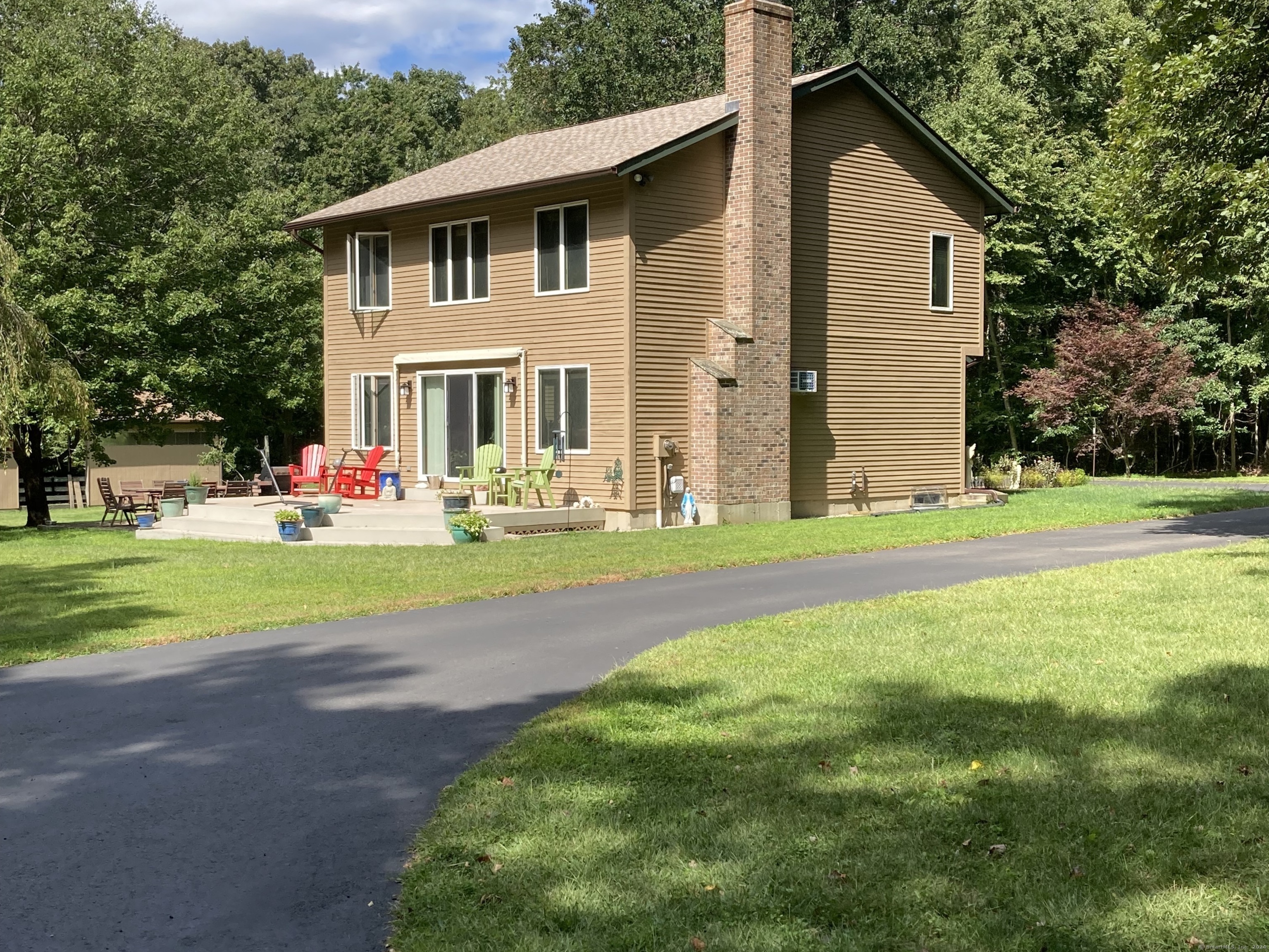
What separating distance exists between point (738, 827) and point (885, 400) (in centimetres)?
2079

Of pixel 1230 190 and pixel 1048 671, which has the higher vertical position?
pixel 1230 190

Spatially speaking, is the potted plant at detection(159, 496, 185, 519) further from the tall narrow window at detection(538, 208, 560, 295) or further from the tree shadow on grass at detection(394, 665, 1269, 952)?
the tree shadow on grass at detection(394, 665, 1269, 952)

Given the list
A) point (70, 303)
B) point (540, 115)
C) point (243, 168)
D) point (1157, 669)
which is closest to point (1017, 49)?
point (540, 115)

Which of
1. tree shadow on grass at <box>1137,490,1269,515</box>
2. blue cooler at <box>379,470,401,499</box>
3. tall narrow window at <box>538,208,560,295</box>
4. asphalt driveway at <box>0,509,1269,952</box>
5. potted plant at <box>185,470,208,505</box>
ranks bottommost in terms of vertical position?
asphalt driveway at <box>0,509,1269,952</box>

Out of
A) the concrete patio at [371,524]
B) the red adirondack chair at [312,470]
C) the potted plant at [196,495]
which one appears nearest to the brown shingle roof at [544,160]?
the red adirondack chair at [312,470]

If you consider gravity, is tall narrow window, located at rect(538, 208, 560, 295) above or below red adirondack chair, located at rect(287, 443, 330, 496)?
above

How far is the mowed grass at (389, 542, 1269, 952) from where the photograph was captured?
14.1 feet

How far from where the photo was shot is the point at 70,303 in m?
24.4

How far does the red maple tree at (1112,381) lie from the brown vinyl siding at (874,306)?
986cm

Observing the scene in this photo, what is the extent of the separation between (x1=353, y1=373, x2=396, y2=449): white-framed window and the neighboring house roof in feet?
11.2

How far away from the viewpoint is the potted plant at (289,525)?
64.8 ft

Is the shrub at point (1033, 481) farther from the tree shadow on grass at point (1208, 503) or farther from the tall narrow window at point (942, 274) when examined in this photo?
the tall narrow window at point (942, 274)

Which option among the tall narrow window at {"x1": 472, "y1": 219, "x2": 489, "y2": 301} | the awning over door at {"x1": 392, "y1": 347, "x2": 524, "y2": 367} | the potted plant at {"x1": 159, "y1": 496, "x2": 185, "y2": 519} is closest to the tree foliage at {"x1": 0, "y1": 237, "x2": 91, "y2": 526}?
the potted plant at {"x1": 159, "y1": 496, "x2": 185, "y2": 519}

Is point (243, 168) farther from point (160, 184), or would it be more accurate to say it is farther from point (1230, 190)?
point (1230, 190)
